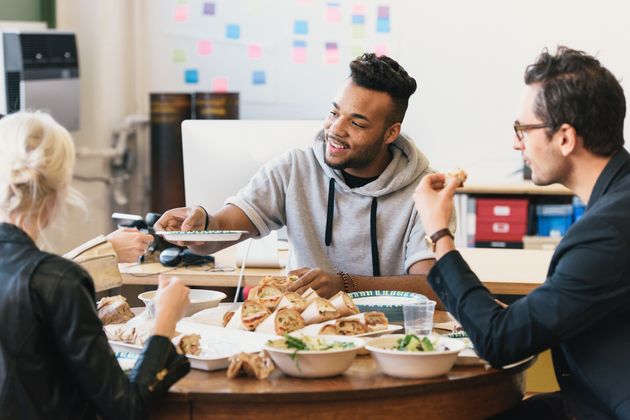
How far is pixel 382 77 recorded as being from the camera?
2979 millimetres

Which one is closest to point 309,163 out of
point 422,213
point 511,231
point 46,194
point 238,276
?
point 238,276

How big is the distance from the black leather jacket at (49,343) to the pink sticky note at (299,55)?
433 cm

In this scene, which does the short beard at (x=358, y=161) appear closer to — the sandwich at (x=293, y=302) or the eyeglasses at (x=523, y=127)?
the sandwich at (x=293, y=302)

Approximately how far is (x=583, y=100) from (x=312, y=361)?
75 cm

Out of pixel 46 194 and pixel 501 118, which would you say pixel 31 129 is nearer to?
pixel 46 194

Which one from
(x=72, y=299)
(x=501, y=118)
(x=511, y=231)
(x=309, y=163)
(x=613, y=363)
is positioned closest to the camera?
(x=72, y=299)

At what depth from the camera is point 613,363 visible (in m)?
1.95

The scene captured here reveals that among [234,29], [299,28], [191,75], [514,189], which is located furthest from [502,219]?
[191,75]

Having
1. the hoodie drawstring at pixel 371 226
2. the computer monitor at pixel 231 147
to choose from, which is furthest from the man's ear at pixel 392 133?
the computer monitor at pixel 231 147

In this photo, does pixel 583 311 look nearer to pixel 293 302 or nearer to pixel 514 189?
pixel 293 302

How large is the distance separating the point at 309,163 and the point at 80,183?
3.19m

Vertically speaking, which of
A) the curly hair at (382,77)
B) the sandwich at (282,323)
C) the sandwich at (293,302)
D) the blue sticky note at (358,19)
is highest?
the blue sticky note at (358,19)

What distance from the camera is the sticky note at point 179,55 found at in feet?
19.9

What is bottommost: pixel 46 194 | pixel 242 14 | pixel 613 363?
pixel 613 363
